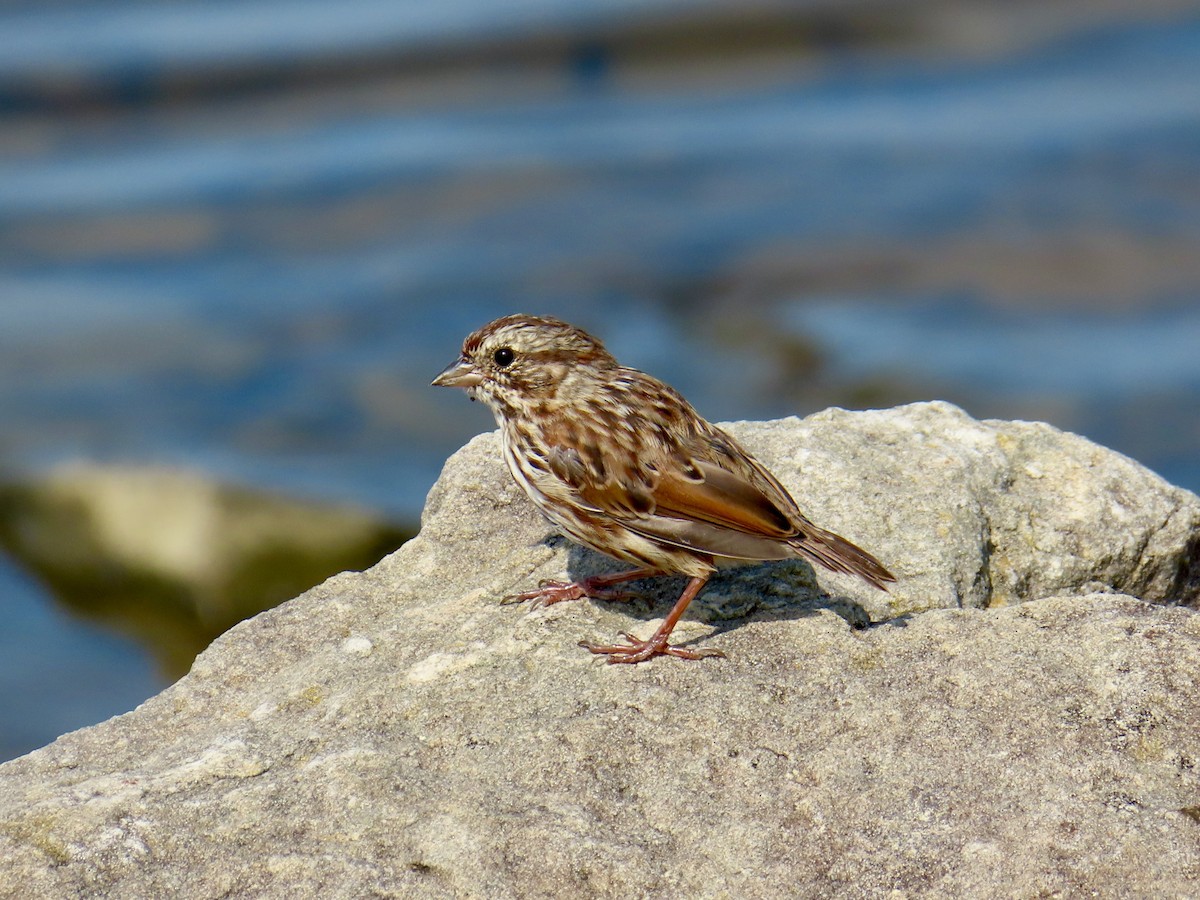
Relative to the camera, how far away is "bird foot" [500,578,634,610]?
526 cm

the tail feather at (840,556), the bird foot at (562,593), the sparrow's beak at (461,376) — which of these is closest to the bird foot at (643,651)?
the bird foot at (562,593)

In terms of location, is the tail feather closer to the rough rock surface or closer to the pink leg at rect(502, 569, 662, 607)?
the rough rock surface

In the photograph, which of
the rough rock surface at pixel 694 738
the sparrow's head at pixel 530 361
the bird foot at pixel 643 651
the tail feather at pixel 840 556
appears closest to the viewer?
the rough rock surface at pixel 694 738

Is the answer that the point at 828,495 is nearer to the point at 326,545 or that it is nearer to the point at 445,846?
the point at 445,846

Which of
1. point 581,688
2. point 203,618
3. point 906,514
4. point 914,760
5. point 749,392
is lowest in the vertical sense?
point 914,760

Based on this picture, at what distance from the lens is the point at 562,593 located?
5293 millimetres

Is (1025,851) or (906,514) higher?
(906,514)

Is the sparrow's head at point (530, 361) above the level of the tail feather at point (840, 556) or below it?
above

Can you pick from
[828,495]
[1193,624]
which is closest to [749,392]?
[828,495]

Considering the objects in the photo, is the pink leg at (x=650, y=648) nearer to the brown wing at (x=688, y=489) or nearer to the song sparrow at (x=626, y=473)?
the song sparrow at (x=626, y=473)

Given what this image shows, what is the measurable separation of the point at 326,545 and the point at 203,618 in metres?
0.92

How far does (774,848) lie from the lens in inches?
157

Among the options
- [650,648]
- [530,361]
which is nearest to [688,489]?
[650,648]

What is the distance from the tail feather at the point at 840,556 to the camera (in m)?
5.03
